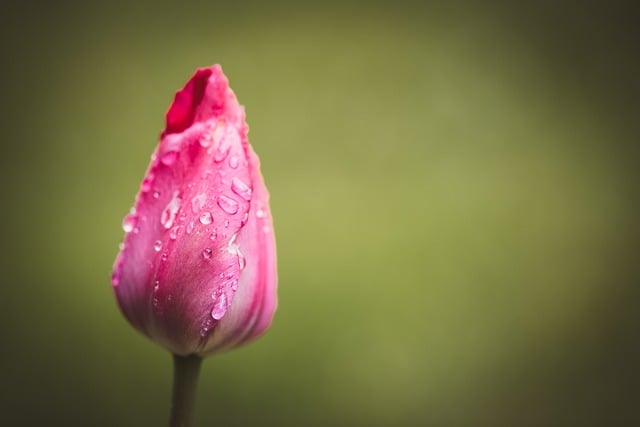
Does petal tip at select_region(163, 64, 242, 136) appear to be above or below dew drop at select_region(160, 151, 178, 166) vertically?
above

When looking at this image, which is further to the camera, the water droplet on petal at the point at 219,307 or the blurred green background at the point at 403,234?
the blurred green background at the point at 403,234

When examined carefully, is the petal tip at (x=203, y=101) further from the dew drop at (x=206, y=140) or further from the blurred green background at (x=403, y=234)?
the blurred green background at (x=403, y=234)

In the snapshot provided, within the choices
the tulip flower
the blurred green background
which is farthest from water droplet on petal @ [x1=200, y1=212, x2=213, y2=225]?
the blurred green background

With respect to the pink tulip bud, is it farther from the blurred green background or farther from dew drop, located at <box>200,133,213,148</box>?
the blurred green background

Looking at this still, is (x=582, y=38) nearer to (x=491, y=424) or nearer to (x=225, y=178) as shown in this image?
(x=491, y=424)

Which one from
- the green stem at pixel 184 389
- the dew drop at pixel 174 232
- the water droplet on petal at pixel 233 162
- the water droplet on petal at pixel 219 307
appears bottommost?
the green stem at pixel 184 389

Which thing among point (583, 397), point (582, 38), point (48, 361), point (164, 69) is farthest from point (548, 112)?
point (48, 361)

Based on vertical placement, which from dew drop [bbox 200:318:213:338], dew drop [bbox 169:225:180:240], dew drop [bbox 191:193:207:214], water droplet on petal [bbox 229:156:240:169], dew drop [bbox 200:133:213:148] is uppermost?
dew drop [bbox 200:133:213:148]

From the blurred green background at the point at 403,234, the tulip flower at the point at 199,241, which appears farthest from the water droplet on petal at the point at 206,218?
the blurred green background at the point at 403,234

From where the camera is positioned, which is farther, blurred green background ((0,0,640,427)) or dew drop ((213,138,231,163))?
blurred green background ((0,0,640,427))
